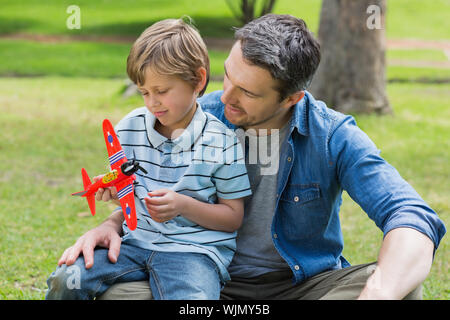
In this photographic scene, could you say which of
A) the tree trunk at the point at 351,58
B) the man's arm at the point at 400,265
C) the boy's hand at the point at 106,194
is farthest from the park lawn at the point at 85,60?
the man's arm at the point at 400,265

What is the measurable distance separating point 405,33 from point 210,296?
21.5 meters

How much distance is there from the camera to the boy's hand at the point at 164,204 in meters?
2.25

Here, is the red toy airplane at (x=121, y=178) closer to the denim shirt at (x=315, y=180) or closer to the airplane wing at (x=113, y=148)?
the airplane wing at (x=113, y=148)

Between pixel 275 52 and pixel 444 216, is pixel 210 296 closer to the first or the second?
pixel 275 52

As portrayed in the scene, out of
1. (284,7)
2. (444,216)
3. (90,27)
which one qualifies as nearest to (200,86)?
(444,216)

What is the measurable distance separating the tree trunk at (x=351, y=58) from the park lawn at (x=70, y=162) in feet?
1.15

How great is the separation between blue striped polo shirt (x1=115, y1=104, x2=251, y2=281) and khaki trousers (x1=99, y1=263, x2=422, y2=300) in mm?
148

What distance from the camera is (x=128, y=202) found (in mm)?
2311

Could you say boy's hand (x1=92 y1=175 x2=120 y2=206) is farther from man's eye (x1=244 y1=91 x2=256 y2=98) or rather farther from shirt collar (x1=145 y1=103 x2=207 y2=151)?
man's eye (x1=244 y1=91 x2=256 y2=98)

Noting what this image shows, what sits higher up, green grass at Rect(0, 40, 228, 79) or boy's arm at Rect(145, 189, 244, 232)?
boy's arm at Rect(145, 189, 244, 232)

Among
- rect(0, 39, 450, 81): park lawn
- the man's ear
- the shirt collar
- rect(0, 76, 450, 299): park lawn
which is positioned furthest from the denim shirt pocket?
rect(0, 39, 450, 81): park lawn

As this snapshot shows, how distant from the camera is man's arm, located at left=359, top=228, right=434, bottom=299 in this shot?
207cm

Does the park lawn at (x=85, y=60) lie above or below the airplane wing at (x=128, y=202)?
below

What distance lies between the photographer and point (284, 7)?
25484 millimetres
